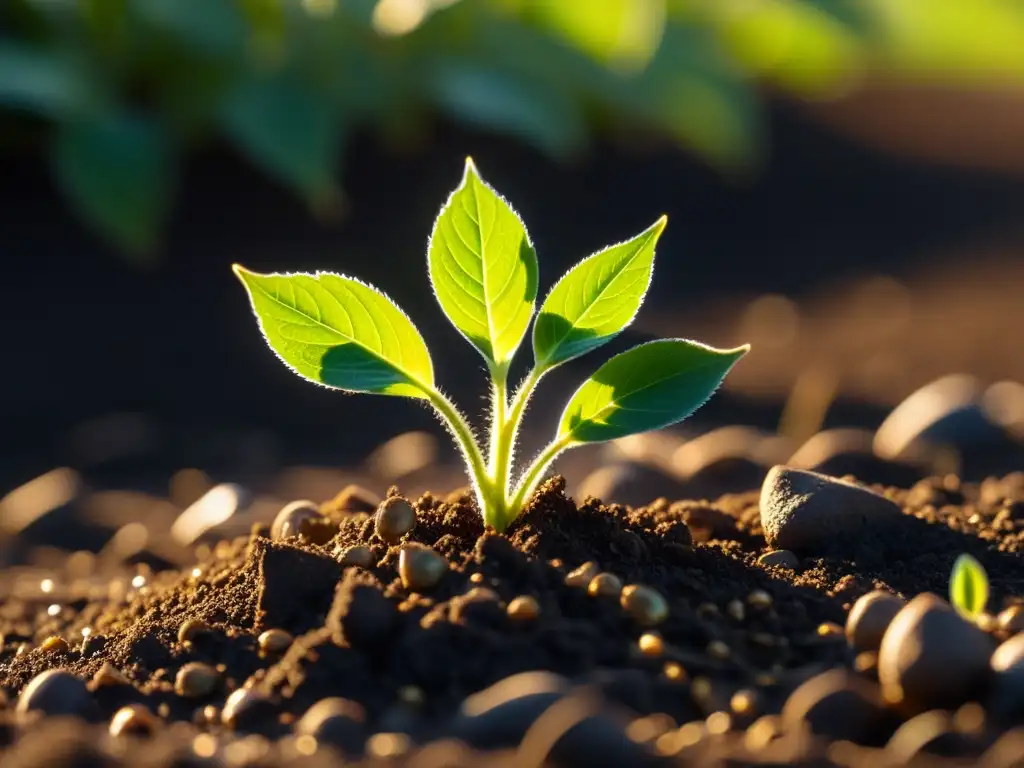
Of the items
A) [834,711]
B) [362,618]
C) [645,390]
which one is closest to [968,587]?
[834,711]

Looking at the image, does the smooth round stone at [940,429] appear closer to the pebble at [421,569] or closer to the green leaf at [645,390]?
the green leaf at [645,390]

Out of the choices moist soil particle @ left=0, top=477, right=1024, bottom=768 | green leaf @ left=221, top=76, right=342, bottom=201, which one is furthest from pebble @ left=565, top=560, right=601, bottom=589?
green leaf @ left=221, top=76, right=342, bottom=201

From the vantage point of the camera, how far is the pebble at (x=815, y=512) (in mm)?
1975

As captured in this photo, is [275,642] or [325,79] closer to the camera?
[275,642]

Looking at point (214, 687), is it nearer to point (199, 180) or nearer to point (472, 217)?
point (472, 217)

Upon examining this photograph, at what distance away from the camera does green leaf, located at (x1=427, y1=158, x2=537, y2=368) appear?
1668 millimetres

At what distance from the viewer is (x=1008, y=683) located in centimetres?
137

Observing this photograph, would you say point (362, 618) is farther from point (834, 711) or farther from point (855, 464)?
point (855, 464)

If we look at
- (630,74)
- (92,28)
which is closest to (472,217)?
(92,28)

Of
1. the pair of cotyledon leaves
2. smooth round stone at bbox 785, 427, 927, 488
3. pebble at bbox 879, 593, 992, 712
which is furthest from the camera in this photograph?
smooth round stone at bbox 785, 427, 927, 488

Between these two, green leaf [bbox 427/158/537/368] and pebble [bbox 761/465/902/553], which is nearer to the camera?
green leaf [bbox 427/158/537/368]

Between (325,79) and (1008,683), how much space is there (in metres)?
6.25

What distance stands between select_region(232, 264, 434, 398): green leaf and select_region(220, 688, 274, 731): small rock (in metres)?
0.42

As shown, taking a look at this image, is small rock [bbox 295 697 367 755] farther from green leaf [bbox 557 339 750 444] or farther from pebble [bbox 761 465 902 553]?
pebble [bbox 761 465 902 553]
